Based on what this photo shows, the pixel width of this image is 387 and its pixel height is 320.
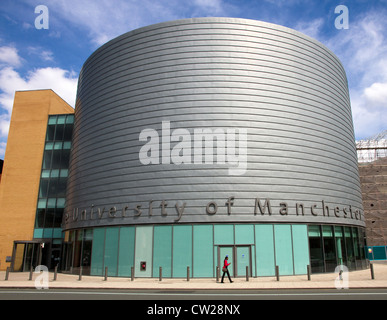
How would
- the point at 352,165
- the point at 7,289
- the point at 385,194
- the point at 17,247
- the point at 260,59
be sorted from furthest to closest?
1. the point at 385,194
2. the point at 17,247
3. the point at 352,165
4. the point at 260,59
5. the point at 7,289

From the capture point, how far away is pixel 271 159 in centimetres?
2673

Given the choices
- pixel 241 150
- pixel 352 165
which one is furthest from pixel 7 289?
pixel 352 165

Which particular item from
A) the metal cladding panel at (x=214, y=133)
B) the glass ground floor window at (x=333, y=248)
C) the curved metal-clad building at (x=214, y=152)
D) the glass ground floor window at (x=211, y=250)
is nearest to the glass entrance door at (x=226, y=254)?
the glass ground floor window at (x=211, y=250)

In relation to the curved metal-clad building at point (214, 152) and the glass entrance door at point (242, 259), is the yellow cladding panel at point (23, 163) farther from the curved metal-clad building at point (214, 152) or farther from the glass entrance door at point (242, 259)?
the glass entrance door at point (242, 259)

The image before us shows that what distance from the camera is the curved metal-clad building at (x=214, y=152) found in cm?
2542

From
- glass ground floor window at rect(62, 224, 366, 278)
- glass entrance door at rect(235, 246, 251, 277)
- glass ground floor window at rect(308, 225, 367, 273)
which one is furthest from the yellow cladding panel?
glass ground floor window at rect(308, 225, 367, 273)

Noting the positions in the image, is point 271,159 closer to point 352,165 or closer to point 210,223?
point 210,223

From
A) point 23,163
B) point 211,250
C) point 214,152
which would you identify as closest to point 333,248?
point 211,250

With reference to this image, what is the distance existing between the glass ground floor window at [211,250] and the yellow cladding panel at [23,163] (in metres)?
14.9

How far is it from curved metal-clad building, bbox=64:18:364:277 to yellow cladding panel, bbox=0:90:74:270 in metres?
9.39

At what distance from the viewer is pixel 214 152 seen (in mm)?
26125

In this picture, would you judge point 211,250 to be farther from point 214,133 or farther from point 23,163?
point 23,163

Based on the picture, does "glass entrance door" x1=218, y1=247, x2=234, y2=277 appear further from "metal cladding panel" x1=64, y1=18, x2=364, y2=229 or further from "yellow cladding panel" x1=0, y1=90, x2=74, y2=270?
"yellow cladding panel" x1=0, y1=90, x2=74, y2=270

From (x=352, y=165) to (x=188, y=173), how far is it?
60.6ft
